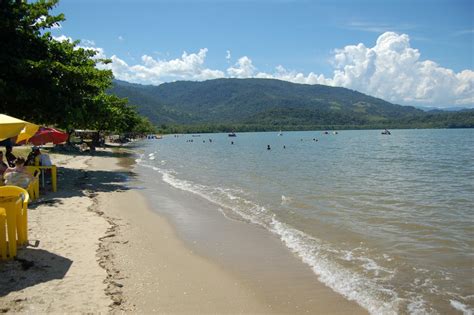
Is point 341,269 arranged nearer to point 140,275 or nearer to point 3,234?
point 140,275

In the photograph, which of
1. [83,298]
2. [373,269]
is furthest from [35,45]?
[373,269]

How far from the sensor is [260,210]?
14.0 metres

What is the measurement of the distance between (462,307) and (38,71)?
16944mm

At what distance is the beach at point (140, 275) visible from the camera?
5738mm

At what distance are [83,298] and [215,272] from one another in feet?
8.19

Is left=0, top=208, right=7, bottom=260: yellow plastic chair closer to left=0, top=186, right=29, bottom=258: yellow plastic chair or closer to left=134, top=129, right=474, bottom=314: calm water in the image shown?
left=0, top=186, right=29, bottom=258: yellow plastic chair

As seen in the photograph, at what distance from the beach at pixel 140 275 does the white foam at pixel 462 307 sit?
155cm

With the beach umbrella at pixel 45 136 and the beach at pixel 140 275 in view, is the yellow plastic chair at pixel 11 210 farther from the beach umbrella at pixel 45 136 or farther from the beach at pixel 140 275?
the beach umbrella at pixel 45 136

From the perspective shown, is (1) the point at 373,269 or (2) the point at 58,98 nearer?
(1) the point at 373,269

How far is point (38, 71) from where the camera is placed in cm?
1658

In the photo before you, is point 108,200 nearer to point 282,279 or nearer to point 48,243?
point 48,243

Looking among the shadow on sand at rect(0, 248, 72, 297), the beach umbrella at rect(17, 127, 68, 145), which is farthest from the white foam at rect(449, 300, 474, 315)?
the beach umbrella at rect(17, 127, 68, 145)

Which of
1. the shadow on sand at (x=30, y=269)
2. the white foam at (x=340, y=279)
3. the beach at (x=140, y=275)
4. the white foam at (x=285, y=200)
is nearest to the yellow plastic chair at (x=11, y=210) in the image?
the shadow on sand at (x=30, y=269)

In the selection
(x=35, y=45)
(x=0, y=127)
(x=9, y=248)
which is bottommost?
(x=9, y=248)
